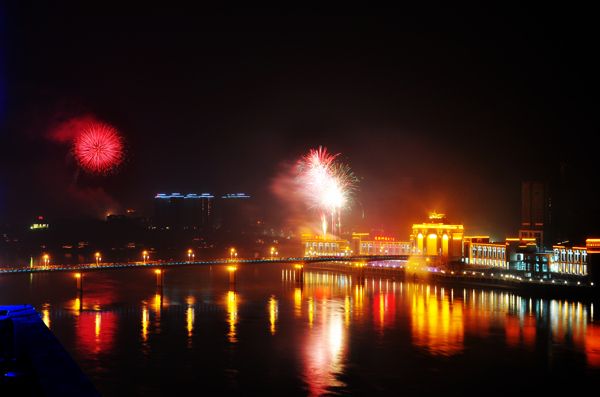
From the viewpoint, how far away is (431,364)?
24812 mm

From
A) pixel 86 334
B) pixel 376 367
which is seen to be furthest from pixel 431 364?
pixel 86 334

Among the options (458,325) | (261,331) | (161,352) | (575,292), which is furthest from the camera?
(575,292)

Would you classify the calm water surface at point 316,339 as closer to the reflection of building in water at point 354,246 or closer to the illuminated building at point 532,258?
the illuminated building at point 532,258

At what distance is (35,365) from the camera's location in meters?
6.68

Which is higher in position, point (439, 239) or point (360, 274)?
point (439, 239)

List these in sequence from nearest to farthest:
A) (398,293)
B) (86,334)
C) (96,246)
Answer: (86,334)
(398,293)
(96,246)

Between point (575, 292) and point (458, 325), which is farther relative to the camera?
point (575, 292)

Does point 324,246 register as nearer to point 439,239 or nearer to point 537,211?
point 439,239

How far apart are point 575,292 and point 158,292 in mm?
36339

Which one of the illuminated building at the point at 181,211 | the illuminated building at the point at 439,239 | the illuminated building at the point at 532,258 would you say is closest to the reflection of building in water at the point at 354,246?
the illuminated building at the point at 439,239

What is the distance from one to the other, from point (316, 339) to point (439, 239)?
149 ft

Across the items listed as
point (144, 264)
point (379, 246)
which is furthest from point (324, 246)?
point (144, 264)

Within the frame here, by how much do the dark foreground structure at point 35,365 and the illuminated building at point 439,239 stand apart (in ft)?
205

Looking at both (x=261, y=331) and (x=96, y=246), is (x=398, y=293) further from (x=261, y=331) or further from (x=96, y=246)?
(x=96, y=246)
